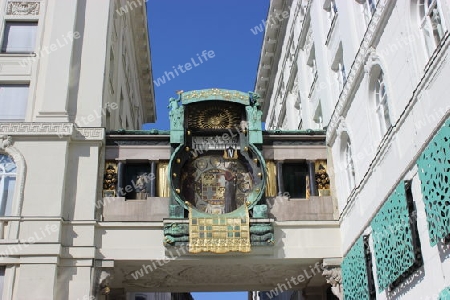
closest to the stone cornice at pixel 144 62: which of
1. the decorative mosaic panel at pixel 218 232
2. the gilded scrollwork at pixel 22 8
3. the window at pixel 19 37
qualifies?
the gilded scrollwork at pixel 22 8

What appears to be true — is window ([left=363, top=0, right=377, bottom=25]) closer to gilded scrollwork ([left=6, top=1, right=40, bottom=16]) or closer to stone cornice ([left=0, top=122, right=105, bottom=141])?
stone cornice ([left=0, top=122, right=105, bottom=141])

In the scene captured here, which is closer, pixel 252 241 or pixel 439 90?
pixel 439 90

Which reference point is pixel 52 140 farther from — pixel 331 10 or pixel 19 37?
pixel 331 10

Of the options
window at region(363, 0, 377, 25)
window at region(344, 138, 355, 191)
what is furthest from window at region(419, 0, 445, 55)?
window at region(344, 138, 355, 191)

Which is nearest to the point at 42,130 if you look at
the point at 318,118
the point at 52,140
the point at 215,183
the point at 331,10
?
the point at 52,140

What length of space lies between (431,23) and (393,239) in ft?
17.7

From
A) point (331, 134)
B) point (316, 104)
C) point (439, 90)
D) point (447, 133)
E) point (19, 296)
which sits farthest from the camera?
point (316, 104)

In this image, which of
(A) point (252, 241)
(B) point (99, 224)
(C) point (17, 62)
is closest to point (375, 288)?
(A) point (252, 241)

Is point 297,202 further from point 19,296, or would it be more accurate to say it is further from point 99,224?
point 19,296

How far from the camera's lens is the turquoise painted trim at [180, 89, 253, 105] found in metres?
23.5

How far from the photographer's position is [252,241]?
2172 centimetres

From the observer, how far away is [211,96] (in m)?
23.5

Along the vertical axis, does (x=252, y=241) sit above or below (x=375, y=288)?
above

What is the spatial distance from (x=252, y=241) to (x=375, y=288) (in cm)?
495
